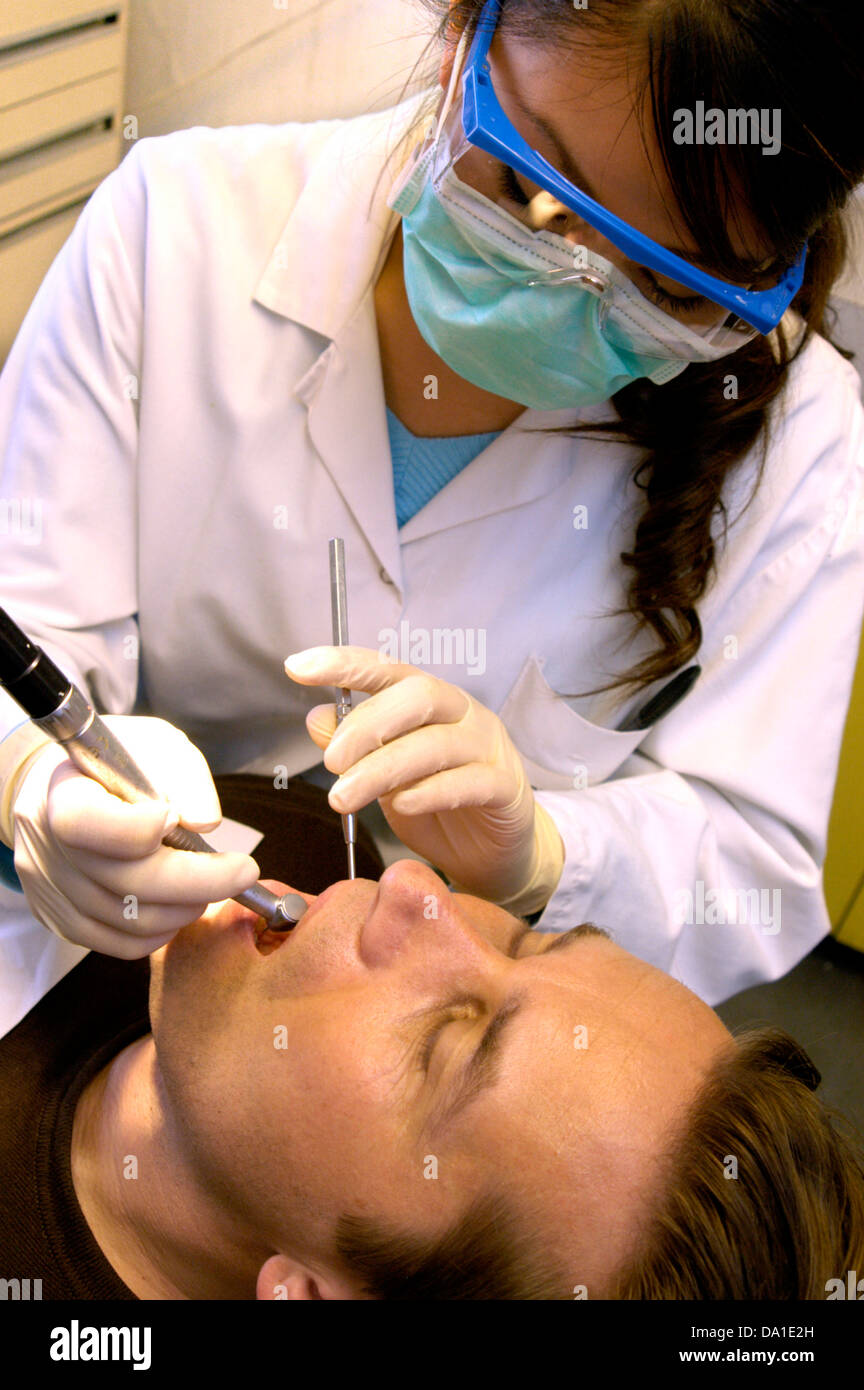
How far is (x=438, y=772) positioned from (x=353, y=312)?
0.54 meters

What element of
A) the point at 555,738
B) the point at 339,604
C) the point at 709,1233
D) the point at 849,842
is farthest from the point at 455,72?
the point at 849,842

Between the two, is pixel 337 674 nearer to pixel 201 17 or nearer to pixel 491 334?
pixel 491 334

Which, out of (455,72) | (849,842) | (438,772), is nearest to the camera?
(455,72)

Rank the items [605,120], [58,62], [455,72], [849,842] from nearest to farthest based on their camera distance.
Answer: [605,120], [455,72], [58,62], [849,842]

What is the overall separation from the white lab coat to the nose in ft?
1.01

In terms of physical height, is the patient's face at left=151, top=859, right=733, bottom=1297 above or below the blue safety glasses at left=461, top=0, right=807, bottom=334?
below

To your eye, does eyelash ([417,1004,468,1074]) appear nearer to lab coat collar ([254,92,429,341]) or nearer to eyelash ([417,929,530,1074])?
eyelash ([417,929,530,1074])

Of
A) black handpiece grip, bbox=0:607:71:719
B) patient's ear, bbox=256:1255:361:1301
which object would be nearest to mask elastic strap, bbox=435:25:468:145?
black handpiece grip, bbox=0:607:71:719

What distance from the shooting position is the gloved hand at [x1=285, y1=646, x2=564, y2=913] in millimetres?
968

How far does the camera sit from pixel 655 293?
3.11ft

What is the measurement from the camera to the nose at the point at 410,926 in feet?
3.05

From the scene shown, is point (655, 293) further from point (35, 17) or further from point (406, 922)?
point (35, 17)
